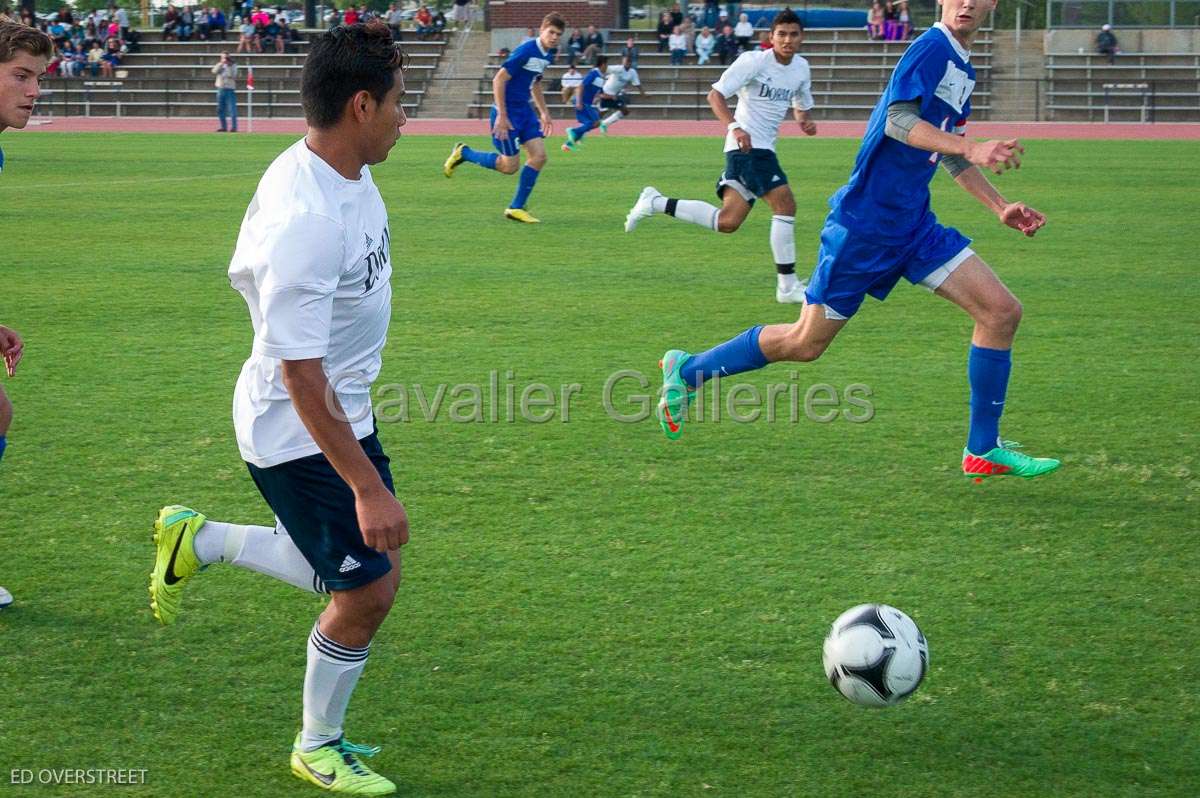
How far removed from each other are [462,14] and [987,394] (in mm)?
41882

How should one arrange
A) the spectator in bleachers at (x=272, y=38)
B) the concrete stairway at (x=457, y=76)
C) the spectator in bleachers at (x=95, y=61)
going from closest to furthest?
1. the concrete stairway at (x=457, y=76)
2. the spectator in bleachers at (x=95, y=61)
3. the spectator in bleachers at (x=272, y=38)

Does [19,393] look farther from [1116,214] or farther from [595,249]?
[1116,214]

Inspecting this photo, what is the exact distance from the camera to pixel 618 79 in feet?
117

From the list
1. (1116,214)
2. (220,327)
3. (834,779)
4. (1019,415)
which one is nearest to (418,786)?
(834,779)

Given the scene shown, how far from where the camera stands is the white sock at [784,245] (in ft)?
31.9

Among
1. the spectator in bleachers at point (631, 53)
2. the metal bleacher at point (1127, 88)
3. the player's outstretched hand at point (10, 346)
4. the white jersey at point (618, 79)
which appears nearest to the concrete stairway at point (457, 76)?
the white jersey at point (618, 79)

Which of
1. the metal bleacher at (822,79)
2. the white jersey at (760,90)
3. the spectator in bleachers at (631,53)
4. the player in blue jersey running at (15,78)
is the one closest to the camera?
the player in blue jersey running at (15,78)

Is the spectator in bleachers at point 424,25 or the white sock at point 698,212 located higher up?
the spectator in bleachers at point 424,25

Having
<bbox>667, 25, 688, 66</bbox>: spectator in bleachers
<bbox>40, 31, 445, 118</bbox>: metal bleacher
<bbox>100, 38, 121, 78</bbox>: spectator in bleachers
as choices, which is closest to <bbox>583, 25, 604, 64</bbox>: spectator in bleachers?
<bbox>667, 25, 688, 66</bbox>: spectator in bleachers

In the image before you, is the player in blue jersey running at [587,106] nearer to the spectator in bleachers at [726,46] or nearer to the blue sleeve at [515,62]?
the spectator in bleachers at [726,46]

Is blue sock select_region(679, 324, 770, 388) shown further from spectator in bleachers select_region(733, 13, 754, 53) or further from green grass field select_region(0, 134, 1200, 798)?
spectator in bleachers select_region(733, 13, 754, 53)

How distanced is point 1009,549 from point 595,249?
7892mm

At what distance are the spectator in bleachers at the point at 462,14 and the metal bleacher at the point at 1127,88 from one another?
19.4m

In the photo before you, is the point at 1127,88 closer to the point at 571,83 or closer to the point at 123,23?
the point at 571,83
